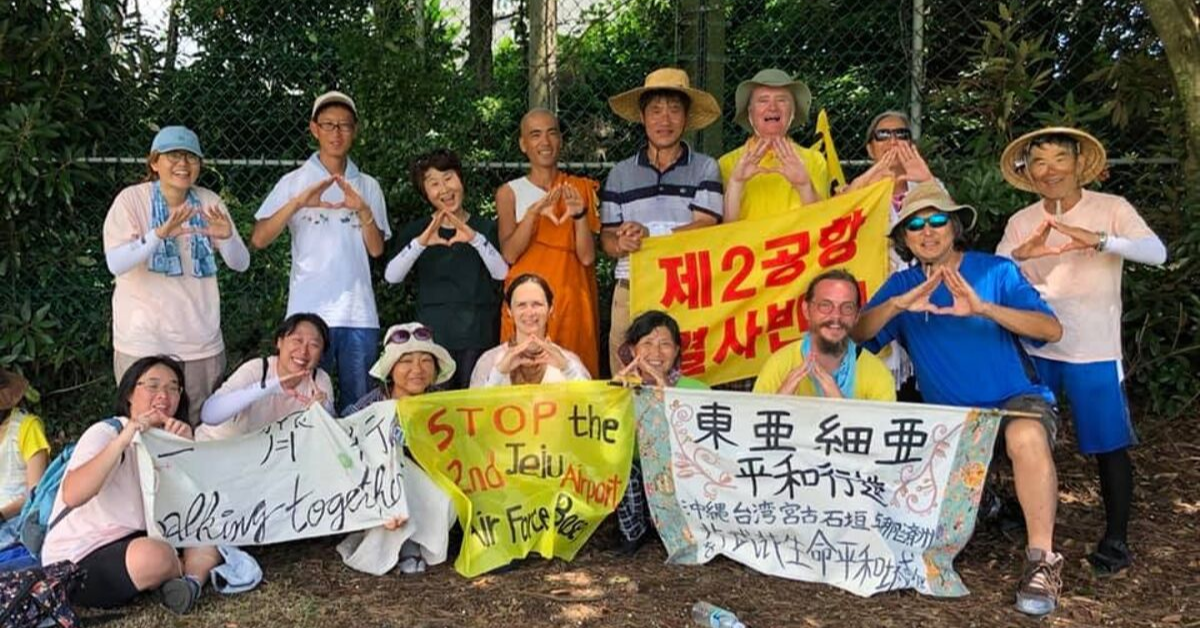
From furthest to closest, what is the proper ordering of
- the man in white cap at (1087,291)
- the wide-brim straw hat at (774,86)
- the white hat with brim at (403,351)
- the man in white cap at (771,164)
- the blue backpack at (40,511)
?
the wide-brim straw hat at (774,86) → the man in white cap at (771,164) → the white hat with brim at (403,351) → the man in white cap at (1087,291) → the blue backpack at (40,511)

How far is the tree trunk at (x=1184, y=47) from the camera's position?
5418 millimetres

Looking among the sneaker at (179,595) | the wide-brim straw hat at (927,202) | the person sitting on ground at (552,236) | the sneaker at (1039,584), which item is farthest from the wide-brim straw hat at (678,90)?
the sneaker at (179,595)

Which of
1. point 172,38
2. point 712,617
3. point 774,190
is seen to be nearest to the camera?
point 712,617

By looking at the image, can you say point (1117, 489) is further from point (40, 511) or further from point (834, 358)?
point (40, 511)

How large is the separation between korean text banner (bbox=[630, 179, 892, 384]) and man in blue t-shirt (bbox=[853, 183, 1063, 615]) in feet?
1.69

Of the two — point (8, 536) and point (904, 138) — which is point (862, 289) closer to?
point (904, 138)

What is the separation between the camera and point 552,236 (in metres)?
5.16

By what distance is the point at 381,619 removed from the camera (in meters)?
4.00

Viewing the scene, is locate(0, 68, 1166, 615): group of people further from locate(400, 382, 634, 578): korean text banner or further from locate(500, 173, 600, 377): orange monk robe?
locate(400, 382, 634, 578): korean text banner

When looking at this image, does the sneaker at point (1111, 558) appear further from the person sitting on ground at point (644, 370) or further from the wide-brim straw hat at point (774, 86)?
the wide-brim straw hat at point (774, 86)

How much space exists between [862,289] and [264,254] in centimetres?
371

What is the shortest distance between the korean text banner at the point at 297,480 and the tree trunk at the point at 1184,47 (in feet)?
14.9

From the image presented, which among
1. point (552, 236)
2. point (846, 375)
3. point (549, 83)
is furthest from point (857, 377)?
point (549, 83)

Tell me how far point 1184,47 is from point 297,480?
5068 millimetres
